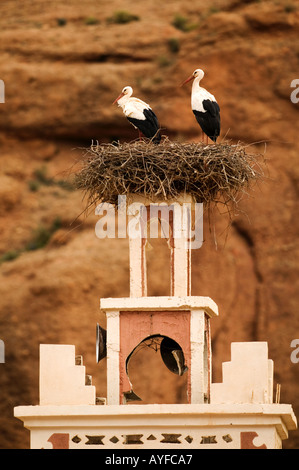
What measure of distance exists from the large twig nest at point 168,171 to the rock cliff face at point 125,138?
9614 millimetres

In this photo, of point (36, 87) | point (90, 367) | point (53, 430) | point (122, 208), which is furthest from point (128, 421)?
point (36, 87)

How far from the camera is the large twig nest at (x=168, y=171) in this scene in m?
18.5

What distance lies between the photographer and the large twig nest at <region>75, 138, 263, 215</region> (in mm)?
18531

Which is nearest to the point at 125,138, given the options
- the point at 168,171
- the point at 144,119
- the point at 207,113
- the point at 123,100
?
the point at 123,100

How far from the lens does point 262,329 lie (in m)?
29.6

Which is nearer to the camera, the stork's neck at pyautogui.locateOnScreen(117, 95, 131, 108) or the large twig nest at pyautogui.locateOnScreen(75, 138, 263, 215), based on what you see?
the large twig nest at pyautogui.locateOnScreen(75, 138, 263, 215)

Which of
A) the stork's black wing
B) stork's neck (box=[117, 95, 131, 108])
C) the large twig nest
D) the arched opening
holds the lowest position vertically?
the arched opening

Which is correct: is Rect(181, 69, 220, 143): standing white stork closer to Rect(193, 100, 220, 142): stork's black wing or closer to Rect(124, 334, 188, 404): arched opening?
Rect(193, 100, 220, 142): stork's black wing

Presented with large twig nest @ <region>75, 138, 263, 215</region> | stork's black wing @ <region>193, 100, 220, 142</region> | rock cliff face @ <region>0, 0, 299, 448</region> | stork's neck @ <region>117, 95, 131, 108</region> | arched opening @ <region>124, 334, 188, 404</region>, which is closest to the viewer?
large twig nest @ <region>75, 138, 263, 215</region>

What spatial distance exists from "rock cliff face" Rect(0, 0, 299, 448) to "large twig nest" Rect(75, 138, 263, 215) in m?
9.61

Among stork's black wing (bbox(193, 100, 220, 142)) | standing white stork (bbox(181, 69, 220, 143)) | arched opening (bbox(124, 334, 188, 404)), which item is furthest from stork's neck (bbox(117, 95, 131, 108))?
arched opening (bbox(124, 334, 188, 404))

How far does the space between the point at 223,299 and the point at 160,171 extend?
11.3 m

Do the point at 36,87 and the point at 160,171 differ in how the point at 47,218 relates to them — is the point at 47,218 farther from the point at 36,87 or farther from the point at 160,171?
the point at 160,171

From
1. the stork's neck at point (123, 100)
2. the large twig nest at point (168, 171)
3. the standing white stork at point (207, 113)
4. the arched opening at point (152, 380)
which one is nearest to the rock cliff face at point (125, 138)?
the arched opening at point (152, 380)
